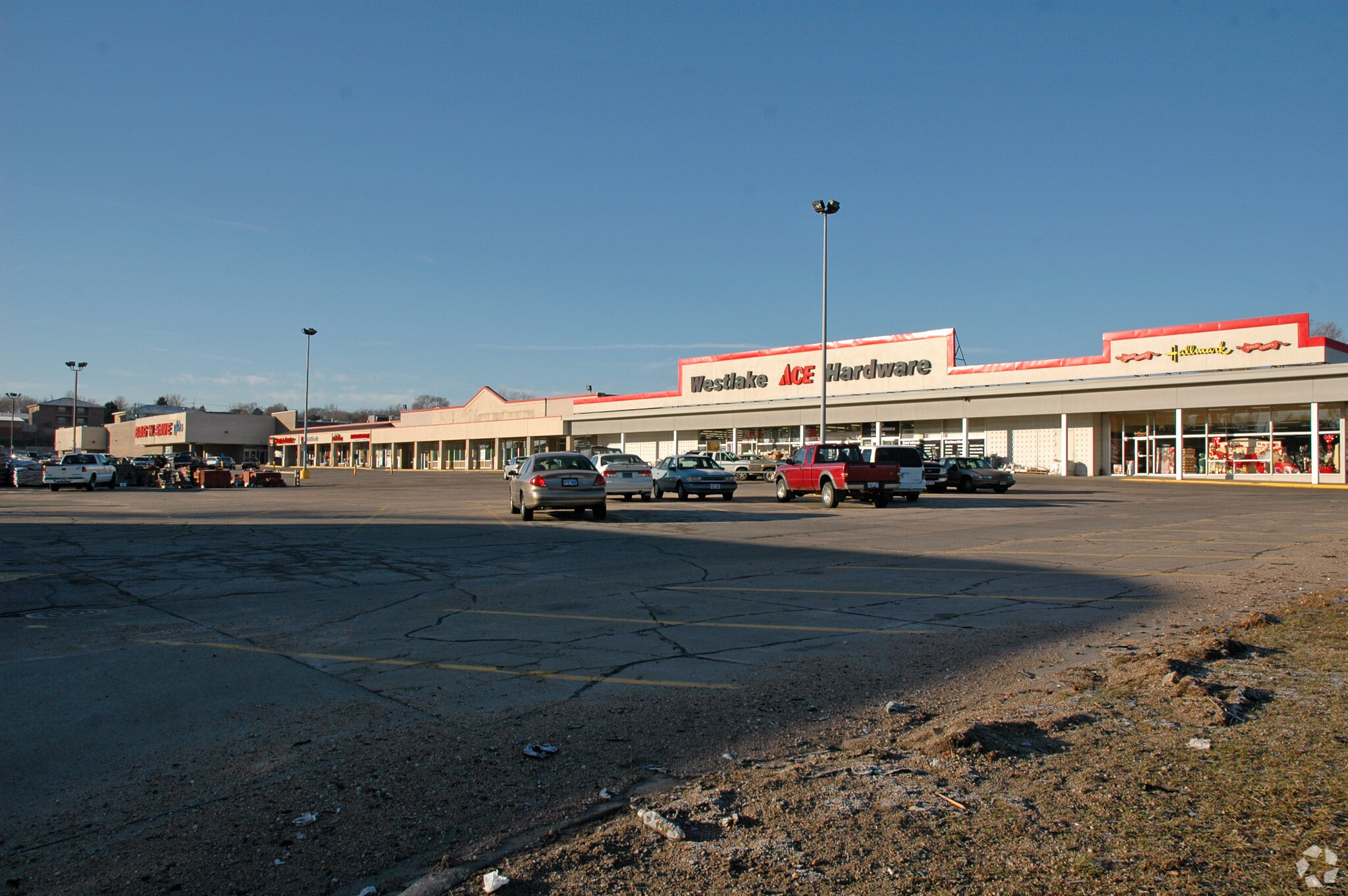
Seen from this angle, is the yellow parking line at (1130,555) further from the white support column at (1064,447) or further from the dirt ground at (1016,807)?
the white support column at (1064,447)

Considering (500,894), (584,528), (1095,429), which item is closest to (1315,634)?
(500,894)

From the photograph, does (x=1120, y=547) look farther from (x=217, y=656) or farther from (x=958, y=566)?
(x=217, y=656)

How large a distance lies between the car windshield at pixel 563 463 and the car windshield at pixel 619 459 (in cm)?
811

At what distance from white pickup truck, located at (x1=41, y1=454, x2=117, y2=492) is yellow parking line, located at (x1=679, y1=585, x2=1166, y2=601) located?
4133 cm

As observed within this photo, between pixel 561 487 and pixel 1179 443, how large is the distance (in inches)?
1425

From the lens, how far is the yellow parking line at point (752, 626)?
322 inches

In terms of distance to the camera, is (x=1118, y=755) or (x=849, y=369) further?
(x=849, y=369)

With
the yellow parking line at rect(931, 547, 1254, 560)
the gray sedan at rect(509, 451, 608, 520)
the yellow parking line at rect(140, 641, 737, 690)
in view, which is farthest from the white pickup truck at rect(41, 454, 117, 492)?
the yellow parking line at rect(931, 547, 1254, 560)

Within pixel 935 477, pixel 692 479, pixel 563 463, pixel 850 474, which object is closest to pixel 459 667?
pixel 563 463

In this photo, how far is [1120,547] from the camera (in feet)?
50.2

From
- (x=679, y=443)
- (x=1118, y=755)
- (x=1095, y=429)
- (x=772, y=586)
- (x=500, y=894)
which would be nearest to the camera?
(x=500, y=894)

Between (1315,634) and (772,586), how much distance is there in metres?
5.39

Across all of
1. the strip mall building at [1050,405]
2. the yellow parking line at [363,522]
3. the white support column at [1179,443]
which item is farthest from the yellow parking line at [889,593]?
the white support column at [1179,443]

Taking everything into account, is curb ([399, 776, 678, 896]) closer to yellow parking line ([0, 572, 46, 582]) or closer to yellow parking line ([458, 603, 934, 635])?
yellow parking line ([458, 603, 934, 635])
